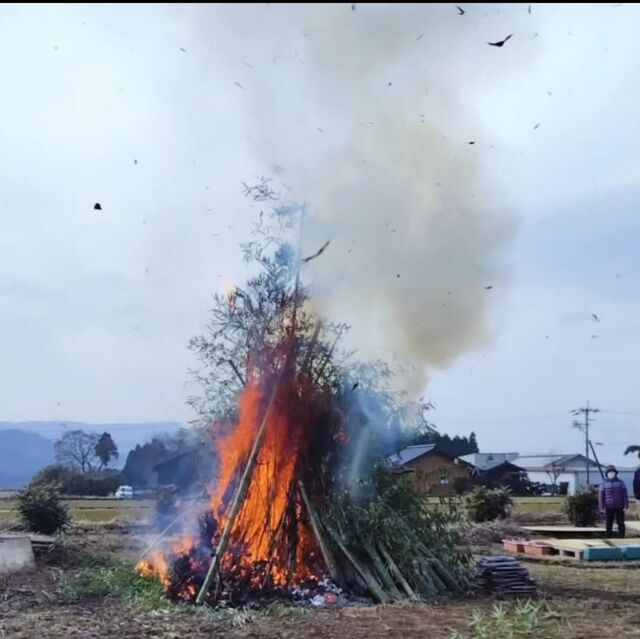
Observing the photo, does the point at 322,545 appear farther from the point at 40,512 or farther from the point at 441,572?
the point at 40,512

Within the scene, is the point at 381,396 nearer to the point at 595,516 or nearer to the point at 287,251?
the point at 287,251

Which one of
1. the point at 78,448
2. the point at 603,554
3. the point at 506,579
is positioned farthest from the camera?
the point at 78,448

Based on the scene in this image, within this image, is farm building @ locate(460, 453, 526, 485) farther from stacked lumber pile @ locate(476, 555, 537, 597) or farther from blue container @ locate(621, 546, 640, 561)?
stacked lumber pile @ locate(476, 555, 537, 597)

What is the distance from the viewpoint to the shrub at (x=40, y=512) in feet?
51.6

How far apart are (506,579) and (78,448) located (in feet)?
194

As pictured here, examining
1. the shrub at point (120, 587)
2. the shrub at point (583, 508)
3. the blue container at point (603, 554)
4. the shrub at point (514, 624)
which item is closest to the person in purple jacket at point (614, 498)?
the blue container at point (603, 554)

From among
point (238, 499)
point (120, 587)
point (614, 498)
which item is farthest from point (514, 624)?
point (614, 498)

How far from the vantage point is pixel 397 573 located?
9.95 metres

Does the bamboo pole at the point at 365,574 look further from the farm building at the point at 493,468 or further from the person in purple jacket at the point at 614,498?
the farm building at the point at 493,468

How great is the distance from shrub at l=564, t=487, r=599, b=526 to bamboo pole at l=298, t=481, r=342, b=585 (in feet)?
43.8

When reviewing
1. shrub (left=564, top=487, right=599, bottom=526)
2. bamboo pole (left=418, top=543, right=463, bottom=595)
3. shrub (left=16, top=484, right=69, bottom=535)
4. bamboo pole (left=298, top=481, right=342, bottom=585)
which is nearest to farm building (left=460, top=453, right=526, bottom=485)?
shrub (left=564, top=487, right=599, bottom=526)

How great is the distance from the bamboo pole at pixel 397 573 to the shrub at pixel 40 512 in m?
8.02

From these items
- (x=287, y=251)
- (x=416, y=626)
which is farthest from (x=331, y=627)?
(x=287, y=251)

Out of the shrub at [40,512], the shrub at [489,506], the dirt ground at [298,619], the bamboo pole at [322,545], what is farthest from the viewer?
the shrub at [489,506]
